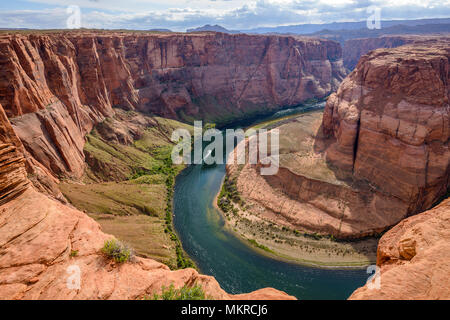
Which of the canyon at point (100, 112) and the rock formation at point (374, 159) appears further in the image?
the rock formation at point (374, 159)

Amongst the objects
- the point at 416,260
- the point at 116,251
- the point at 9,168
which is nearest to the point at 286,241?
the point at 416,260

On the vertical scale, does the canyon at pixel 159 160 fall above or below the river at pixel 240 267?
above

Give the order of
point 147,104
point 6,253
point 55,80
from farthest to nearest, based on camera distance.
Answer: point 147,104 → point 55,80 → point 6,253

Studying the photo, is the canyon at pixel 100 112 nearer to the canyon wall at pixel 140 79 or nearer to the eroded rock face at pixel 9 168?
the eroded rock face at pixel 9 168

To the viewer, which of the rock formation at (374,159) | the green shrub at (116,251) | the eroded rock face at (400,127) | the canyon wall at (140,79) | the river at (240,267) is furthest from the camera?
the canyon wall at (140,79)

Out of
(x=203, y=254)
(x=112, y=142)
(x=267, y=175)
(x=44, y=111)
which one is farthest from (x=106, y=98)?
(x=203, y=254)

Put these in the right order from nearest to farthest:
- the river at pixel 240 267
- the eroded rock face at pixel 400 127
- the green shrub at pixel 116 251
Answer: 1. the green shrub at pixel 116 251
2. the river at pixel 240 267
3. the eroded rock face at pixel 400 127

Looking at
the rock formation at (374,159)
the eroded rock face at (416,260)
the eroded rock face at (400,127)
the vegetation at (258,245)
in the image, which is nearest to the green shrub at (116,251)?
the eroded rock face at (416,260)

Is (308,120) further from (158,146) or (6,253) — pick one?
(6,253)
